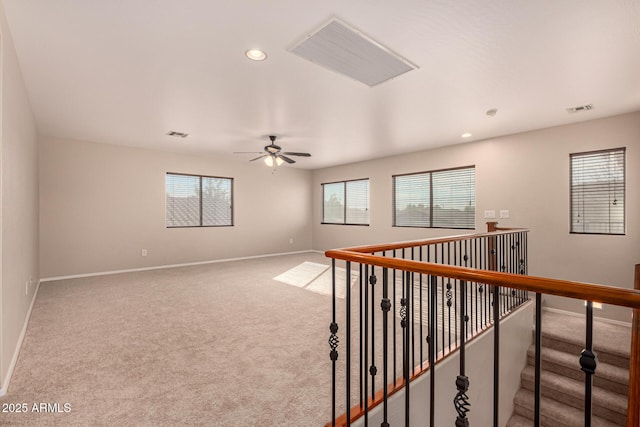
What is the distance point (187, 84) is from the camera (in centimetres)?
318

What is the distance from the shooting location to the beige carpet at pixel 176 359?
6.24 ft

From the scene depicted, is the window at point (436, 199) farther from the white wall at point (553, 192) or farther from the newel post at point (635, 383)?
the newel post at point (635, 383)

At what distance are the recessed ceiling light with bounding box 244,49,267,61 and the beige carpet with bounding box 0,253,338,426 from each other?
258cm

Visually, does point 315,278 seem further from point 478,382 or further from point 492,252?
point 478,382

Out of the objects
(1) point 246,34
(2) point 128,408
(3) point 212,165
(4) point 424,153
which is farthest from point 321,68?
(3) point 212,165

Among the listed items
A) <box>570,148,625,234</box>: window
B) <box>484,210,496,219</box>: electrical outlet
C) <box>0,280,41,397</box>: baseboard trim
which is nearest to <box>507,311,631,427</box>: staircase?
<box>570,148,625,234</box>: window

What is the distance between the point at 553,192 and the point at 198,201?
682 cm

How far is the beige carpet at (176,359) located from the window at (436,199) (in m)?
3.07

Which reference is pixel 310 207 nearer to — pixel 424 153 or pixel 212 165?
pixel 212 165

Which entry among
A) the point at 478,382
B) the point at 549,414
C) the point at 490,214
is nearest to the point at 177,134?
the point at 478,382

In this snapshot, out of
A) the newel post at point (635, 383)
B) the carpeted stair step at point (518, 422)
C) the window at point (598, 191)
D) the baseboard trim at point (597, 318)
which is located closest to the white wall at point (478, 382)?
the carpeted stair step at point (518, 422)

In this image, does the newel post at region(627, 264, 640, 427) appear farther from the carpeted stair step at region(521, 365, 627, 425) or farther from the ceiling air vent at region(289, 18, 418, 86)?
the ceiling air vent at region(289, 18, 418, 86)

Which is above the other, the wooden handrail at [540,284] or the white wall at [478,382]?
the wooden handrail at [540,284]

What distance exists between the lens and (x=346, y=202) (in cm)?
816
